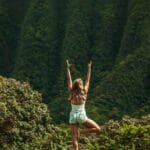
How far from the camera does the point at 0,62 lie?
10781cm

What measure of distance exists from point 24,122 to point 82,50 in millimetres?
58911

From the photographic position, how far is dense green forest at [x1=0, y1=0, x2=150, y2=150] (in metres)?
75.6

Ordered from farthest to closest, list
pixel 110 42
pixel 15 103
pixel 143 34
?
pixel 110 42
pixel 143 34
pixel 15 103

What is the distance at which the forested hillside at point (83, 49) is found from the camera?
7575 cm

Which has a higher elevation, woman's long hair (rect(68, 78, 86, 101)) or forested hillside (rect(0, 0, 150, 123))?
forested hillside (rect(0, 0, 150, 123))

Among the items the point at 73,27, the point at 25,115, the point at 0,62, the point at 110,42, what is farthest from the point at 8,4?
the point at 25,115

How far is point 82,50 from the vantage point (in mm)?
95938

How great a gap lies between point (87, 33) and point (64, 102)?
17437 mm

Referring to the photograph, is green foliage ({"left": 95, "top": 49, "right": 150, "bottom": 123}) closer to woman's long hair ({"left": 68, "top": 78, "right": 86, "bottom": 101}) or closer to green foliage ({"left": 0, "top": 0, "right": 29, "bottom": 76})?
green foliage ({"left": 0, "top": 0, "right": 29, "bottom": 76})

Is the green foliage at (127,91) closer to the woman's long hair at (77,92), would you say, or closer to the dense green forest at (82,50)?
the dense green forest at (82,50)

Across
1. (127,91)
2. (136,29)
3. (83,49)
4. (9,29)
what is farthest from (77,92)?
(9,29)

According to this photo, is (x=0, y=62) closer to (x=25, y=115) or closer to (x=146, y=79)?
(x=146, y=79)

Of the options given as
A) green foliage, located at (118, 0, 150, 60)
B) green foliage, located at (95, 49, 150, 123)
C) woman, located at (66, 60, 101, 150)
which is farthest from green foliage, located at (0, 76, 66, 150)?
green foliage, located at (118, 0, 150, 60)

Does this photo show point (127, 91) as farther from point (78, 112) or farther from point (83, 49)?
point (78, 112)
